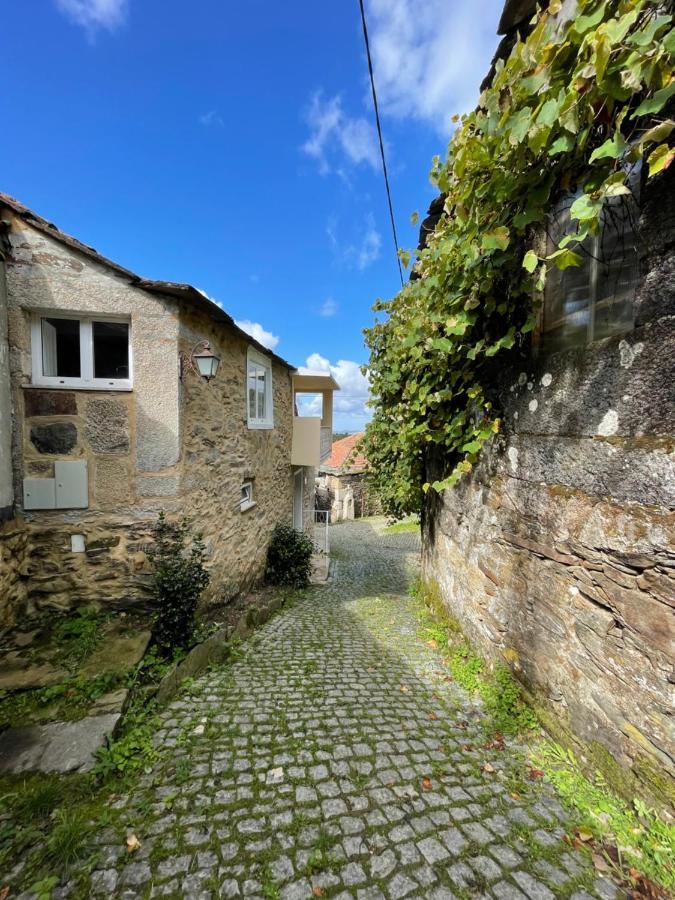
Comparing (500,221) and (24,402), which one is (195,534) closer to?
(24,402)

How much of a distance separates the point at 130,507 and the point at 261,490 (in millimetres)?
3298

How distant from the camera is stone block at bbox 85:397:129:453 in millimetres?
4090

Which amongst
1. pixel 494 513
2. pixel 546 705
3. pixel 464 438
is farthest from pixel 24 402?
pixel 546 705

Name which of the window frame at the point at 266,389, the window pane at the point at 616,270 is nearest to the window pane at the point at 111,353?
the window frame at the point at 266,389

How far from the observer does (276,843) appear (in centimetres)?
196

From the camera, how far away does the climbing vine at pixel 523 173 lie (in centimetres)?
159

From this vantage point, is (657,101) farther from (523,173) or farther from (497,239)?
(497,239)

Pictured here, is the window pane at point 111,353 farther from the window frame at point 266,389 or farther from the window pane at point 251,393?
the window pane at point 251,393

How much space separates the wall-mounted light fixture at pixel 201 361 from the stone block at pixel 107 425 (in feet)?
2.75

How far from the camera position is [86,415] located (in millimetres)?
4070

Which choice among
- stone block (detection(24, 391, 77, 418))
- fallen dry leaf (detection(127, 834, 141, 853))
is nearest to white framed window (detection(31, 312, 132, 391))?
stone block (detection(24, 391, 77, 418))

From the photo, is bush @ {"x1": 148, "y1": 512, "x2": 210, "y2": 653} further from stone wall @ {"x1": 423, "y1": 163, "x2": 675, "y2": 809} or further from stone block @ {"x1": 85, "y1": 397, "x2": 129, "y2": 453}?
stone wall @ {"x1": 423, "y1": 163, "x2": 675, "y2": 809}

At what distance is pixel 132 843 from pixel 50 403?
402cm

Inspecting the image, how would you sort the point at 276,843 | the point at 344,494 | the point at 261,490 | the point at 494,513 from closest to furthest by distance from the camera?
the point at 276,843 → the point at 494,513 → the point at 261,490 → the point at 344,494
